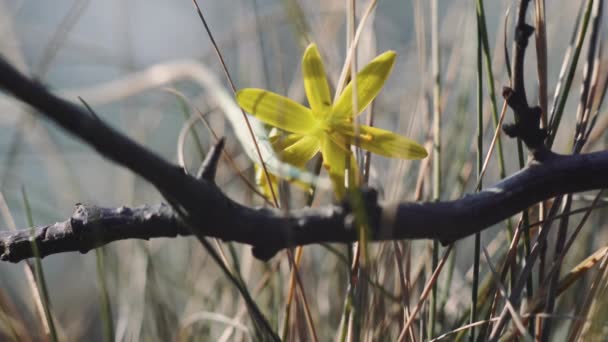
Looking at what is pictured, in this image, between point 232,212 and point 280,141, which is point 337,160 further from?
point 232,212

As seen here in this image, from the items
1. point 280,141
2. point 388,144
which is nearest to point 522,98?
point 388,144

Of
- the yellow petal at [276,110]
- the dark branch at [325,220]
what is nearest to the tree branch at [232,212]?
the dark branch at [325,220]

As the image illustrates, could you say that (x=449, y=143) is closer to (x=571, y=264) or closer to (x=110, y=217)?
(x=571, y=264)

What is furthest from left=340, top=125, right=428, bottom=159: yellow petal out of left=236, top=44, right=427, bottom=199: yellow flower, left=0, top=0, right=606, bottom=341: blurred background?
left=0, top=0, right=606, bottom=341: blurred background

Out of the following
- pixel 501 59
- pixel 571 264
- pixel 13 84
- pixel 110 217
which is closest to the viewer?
pixel 13 84

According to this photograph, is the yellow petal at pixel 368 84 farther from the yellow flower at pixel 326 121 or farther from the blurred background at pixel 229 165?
the blurred background at pixel 229 165

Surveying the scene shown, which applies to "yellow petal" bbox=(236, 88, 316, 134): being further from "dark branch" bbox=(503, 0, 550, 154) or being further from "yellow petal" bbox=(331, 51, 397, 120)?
"dark branch" bbox=(503, 0, 550, 154)

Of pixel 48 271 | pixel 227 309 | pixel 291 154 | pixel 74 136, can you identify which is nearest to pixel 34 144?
pixel 227 309
